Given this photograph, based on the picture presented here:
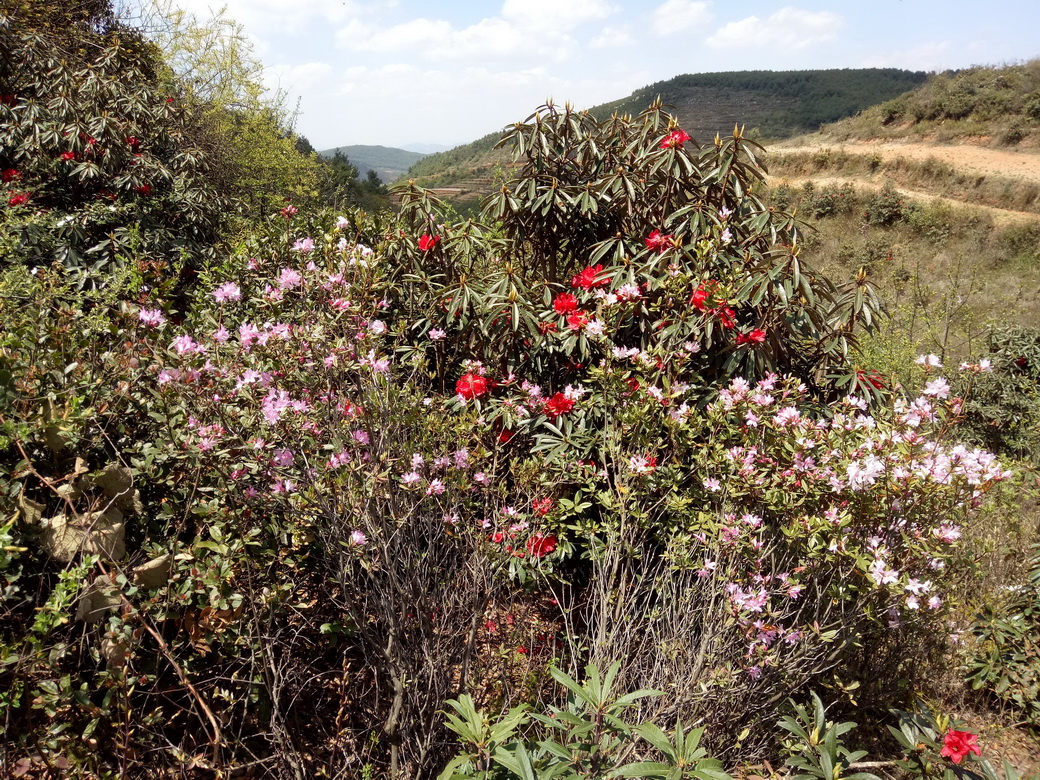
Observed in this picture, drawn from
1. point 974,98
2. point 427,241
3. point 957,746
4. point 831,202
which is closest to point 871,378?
point 957,746

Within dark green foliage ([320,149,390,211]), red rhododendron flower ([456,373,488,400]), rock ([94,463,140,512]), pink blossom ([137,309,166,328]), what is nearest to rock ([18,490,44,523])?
rock ([94,463,140,512])

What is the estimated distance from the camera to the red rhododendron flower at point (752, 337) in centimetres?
251

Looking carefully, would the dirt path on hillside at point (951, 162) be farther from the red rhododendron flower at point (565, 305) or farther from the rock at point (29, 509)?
the rock at point (29, 509)

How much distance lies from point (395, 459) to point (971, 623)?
2973 millimetres

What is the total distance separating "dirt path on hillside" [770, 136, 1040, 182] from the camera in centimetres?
1661

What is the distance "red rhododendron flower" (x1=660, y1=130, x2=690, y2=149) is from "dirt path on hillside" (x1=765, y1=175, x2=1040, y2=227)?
12478 mm

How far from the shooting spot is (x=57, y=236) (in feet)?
11.5

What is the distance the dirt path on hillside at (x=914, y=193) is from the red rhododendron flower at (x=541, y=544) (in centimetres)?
1401

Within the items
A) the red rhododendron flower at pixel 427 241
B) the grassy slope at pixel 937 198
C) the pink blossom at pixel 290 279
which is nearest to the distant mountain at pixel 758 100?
the grassy slope at pixel 937 198

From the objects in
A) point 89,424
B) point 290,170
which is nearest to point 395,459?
point 89,424

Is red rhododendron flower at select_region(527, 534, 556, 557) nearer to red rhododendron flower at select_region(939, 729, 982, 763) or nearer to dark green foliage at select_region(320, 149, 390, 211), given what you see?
red rhododendron flower at select_region(939, 729, 982, 763)

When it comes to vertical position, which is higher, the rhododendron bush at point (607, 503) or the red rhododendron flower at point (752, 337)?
the red rhododendron flower at point (752, 337)

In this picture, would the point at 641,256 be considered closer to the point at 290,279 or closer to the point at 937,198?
the point at 290,279

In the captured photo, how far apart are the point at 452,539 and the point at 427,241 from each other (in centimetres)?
172
